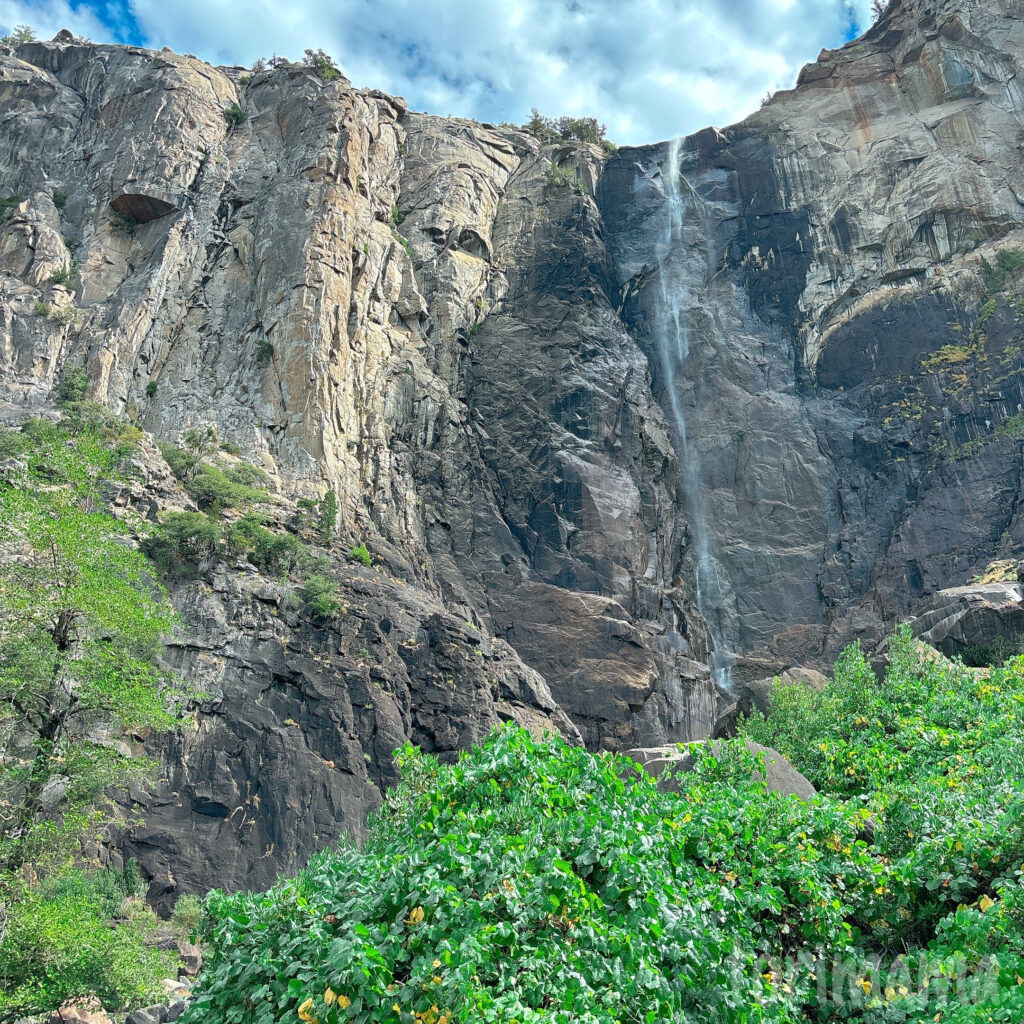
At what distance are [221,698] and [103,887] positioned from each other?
5.96m

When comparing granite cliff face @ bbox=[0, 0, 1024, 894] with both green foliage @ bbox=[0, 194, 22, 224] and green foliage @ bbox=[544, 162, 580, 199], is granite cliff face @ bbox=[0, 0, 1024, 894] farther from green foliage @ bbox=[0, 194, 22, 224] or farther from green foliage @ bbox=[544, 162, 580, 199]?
green foliage @ bbox=[544, 162, 580, 199]

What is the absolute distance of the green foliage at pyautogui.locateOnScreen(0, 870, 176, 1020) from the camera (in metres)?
14.8

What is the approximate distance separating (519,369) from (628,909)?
43.1m

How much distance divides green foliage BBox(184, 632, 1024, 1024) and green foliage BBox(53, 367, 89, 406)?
31.0 meters

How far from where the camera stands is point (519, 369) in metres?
48.9

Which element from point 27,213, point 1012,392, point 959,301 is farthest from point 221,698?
point 959,301

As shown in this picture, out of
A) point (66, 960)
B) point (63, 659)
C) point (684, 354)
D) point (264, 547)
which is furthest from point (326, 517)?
point (684, 354)

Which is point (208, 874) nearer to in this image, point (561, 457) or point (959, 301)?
point (561, 457)

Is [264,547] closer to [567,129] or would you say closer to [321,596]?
[321,596]

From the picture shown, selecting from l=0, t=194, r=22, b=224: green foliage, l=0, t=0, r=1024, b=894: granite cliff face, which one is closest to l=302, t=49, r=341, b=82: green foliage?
l=0, t=0, r=1024, b=894: granite cliff face

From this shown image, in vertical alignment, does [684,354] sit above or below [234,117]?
below

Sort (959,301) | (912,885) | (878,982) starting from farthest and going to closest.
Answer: (959,301)
(912,885)
(878,982)

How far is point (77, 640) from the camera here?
50.1 ft

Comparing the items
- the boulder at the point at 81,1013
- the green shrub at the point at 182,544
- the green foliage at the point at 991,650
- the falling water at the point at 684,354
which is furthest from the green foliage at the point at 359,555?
the green foliage at the point at 991,650
